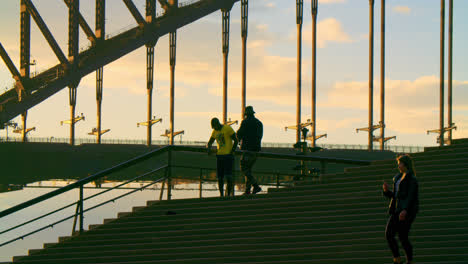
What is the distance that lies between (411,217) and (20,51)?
5032 cm

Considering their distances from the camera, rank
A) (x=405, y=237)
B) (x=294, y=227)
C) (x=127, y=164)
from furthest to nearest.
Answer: (x=127, y=164) → (x=294, y=227) → (x=405, y=237)

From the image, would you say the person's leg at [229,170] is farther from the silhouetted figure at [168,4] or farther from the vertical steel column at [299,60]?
the silhouetted figure at [168,4]

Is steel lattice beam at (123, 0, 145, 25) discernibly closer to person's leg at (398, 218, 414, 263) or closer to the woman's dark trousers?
the woman's dark trousers

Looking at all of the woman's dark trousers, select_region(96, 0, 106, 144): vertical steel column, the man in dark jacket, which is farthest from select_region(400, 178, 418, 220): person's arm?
select_region(96, 0, 106, 144): vertical steel column

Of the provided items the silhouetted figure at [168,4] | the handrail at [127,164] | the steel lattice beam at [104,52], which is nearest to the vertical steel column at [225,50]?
the steel lattice beam at [104,52]

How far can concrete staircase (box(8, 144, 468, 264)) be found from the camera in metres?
10.1

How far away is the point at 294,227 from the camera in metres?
11.4

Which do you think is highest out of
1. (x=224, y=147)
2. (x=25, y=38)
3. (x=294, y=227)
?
(x=25, y=38)

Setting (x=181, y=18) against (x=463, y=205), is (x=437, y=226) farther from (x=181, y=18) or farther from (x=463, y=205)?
(x=181, y=18)

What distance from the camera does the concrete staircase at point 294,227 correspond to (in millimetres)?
10125

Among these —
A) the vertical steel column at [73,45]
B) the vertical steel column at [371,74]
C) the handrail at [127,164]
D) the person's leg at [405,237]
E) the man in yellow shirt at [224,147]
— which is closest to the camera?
the person's leg at [405,237]

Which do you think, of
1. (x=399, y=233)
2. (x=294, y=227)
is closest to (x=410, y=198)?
(x=399, y=233)

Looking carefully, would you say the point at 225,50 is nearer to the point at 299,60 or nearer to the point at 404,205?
the point at 299,60

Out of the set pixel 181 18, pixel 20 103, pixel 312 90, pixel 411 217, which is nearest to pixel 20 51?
pixel 20 103
